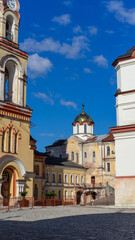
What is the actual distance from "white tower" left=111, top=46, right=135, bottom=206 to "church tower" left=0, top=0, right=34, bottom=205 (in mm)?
11159

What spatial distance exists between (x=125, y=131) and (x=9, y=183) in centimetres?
1372

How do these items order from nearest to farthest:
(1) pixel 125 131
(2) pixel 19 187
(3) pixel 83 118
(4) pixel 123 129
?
1. (1) pixel 125 131
2. (4) pixel 123 129
3. (2) pixel 19 187
4. (3) pixel 83 118

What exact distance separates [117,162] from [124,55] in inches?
345

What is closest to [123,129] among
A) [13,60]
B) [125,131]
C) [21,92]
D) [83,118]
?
[125,131]

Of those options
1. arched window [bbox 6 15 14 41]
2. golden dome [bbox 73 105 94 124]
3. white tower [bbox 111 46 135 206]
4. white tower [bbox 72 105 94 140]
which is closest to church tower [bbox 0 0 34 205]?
arched window [bbox 6 15 14 41]

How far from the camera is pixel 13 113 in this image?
33.4 metres

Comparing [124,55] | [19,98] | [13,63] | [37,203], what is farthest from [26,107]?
[124,55]

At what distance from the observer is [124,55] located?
89.4 ft

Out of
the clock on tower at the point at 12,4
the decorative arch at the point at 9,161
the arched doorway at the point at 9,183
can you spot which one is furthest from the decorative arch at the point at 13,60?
the arched doorway at the point at 9,183

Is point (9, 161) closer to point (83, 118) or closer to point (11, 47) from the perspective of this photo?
point (11, 47)

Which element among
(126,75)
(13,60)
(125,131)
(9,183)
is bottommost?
(9,183)

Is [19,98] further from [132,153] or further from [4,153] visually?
[132,153]

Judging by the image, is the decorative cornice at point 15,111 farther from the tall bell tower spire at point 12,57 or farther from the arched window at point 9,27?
the arched window at point 9,27

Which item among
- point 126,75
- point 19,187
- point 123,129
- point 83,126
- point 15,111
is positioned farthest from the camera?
point 83,126
